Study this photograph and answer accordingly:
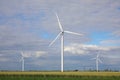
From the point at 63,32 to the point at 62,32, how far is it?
0.56 m

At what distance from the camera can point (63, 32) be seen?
77.2 meters

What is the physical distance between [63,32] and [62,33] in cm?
90

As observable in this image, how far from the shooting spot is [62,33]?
3009 inches

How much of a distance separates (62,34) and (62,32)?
2.52 ft

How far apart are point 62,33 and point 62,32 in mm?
408

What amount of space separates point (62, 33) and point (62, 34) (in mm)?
360

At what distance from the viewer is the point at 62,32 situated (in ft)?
252

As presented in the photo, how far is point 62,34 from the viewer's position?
76188 millimetres
